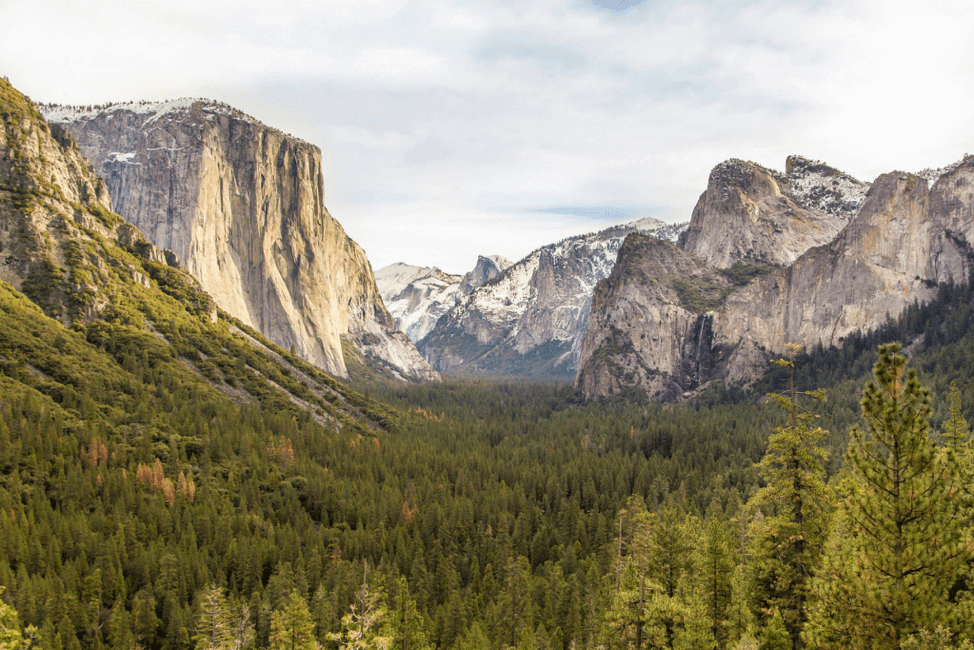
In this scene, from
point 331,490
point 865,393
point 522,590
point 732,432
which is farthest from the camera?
point 732,432

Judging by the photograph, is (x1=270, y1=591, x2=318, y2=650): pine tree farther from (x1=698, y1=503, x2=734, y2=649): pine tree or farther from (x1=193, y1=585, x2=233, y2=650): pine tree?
(x1=698, y1=503, x2=734, y2=649): pine tree

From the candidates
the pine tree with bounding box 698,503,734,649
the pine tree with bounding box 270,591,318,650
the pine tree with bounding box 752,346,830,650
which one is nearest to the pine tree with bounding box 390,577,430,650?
the pine tree with bounding box 270,591,318,650

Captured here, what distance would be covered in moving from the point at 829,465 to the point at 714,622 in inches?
3692

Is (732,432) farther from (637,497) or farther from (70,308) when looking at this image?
(70,308)

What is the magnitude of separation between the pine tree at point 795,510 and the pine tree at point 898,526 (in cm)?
772

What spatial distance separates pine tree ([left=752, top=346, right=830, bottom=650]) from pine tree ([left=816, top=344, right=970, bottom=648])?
304 inches

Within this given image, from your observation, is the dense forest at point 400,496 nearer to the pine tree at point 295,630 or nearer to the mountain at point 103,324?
the pine tree at point 295,630

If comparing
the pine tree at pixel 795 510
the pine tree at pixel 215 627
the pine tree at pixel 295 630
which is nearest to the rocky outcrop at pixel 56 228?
the pine tree at pixel 215 627

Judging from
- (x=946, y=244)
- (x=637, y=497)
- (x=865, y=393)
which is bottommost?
(x=637, y=497)

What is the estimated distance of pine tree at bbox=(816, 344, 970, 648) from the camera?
1930 centimetres

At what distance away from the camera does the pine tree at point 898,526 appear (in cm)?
1930

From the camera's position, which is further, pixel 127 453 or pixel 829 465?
pixel 829 465

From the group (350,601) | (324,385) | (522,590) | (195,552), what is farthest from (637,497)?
(324,385)

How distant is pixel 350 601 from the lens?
66.8m
